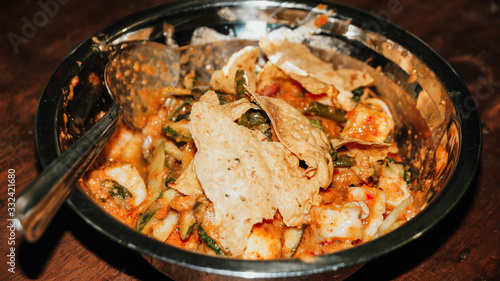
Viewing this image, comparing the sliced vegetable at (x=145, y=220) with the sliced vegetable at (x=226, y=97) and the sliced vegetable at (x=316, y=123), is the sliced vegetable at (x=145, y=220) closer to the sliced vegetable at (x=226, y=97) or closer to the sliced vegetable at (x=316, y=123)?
the sliced vegetable at (x=226, y=97)

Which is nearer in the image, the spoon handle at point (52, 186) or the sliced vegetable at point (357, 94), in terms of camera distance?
the spoon handle at point (52, 186)

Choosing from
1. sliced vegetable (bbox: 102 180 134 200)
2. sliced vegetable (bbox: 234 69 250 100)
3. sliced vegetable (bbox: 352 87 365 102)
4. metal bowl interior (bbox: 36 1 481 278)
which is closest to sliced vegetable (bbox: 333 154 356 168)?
metal bowl interior (bbox: 36 1 481 278)

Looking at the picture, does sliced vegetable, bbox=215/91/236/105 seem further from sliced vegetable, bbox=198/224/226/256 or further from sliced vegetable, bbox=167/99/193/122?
sliced vegetable, bbox=198/224/226/256

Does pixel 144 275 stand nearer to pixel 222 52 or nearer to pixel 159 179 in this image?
pixel 159 179

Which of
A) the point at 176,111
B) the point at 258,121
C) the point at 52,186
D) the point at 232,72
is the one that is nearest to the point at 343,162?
the point at 258,121

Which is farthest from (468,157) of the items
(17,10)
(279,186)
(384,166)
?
(17,10)

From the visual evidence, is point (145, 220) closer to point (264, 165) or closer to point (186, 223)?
point (186, 223)

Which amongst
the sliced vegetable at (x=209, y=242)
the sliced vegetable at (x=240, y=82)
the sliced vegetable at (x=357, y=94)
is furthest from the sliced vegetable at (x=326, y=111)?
the sliced vegetable at (x=209, y=242)
